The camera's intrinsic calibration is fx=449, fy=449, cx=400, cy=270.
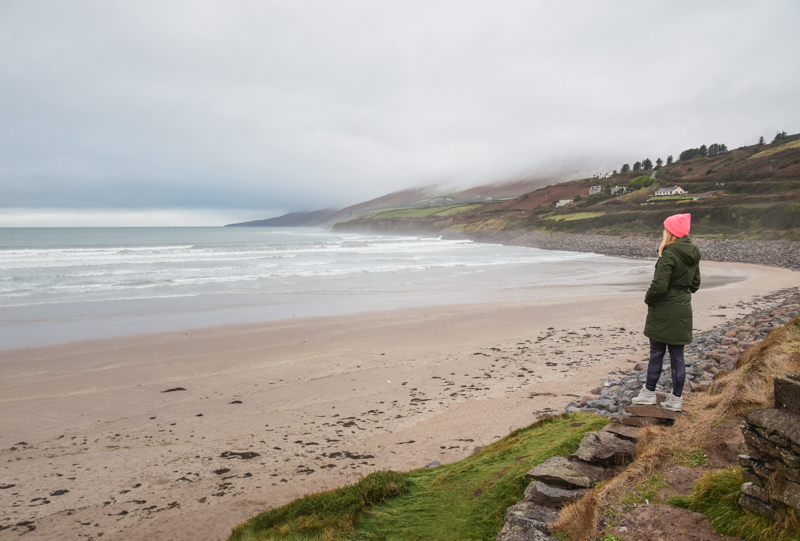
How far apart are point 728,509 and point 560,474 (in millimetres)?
1117

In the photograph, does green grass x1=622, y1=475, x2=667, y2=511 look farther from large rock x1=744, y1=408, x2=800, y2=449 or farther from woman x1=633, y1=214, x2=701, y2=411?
→ woman x1=633, y1=214, x2=701, y2=411

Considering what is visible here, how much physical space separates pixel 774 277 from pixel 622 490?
89.3 feet

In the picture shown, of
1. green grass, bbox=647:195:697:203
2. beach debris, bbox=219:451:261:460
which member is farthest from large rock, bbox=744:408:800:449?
green grass, bbox=647:195:697:203

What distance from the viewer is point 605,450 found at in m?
3.79

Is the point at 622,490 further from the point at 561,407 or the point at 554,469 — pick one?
the point at 561,407

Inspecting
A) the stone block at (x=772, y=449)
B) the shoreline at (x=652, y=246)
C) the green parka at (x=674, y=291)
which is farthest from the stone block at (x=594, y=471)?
the shoreline at (x=652, y=246)

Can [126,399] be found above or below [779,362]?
below

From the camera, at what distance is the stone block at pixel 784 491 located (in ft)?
7.69

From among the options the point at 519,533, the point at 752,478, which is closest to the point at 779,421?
the point at 752,478

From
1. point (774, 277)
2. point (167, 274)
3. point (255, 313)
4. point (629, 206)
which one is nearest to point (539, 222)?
point (629, 206)

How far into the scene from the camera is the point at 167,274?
28.8 metres

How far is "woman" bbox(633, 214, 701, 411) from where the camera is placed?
15.7ft

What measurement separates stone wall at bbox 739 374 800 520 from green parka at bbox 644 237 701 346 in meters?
2.12

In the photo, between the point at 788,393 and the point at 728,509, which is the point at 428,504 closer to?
the point at 728,509
